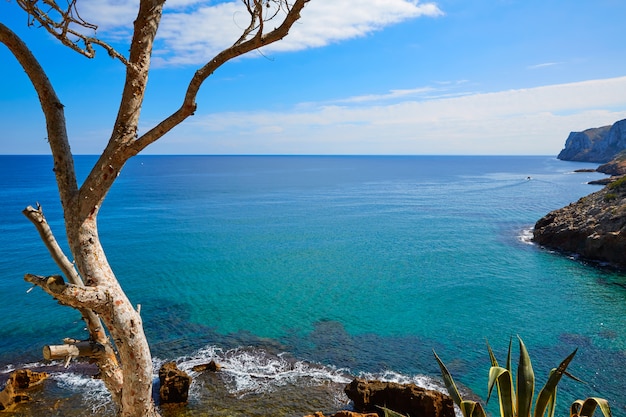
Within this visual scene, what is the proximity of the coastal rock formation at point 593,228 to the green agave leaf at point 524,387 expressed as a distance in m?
34.6

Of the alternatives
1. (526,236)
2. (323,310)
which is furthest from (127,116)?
(526,236)

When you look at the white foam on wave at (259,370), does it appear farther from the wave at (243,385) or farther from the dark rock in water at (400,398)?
the dark rock in water at (400,398)

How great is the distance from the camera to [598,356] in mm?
19797

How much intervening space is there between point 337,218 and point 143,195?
1953 inches

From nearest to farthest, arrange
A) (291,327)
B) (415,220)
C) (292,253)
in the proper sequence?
1. (291,327)
2. (292,253)
3. (415,220)

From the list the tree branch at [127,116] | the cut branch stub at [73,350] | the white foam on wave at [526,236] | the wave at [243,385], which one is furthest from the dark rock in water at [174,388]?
the white foam on wave at [526,236]

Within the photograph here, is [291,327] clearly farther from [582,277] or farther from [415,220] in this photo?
[415,220]

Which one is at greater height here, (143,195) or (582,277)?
(143,195)

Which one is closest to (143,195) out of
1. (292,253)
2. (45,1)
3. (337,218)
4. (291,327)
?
(337,218)

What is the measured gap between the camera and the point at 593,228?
3709 cm

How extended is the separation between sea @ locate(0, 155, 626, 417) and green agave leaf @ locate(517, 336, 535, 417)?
685 cm

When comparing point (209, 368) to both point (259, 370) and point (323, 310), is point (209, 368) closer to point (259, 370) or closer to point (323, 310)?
point (259, 370)

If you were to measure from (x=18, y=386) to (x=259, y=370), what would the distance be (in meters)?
9.98

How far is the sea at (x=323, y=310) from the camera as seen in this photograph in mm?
17531
